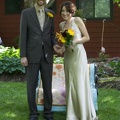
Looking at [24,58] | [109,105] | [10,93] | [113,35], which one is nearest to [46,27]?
[24,58]

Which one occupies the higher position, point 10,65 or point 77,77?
point 77,77

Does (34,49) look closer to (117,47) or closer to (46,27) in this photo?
(46,27)

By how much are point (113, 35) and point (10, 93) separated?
302 inches

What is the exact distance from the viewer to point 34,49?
6160 millimetres

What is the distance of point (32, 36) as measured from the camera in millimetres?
6164

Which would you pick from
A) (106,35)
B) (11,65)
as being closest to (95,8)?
(106,35)

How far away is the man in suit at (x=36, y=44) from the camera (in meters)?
6.14

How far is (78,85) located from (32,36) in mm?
1024

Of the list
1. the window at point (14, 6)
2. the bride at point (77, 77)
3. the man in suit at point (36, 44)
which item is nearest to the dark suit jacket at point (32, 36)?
the man in suit at point (36, 44)

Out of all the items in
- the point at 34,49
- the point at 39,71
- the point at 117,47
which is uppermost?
the point at 34,49

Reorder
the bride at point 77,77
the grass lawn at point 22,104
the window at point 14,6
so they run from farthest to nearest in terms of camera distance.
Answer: the window at point 14,6 < the grass lawn at point 22,104 < the bride at point 77,77

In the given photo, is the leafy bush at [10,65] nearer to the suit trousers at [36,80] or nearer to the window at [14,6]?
the suit trousers at [36,80]

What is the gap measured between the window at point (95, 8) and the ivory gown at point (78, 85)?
9.55 metres

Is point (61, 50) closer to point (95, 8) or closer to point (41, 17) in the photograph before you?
point (41, 17)
